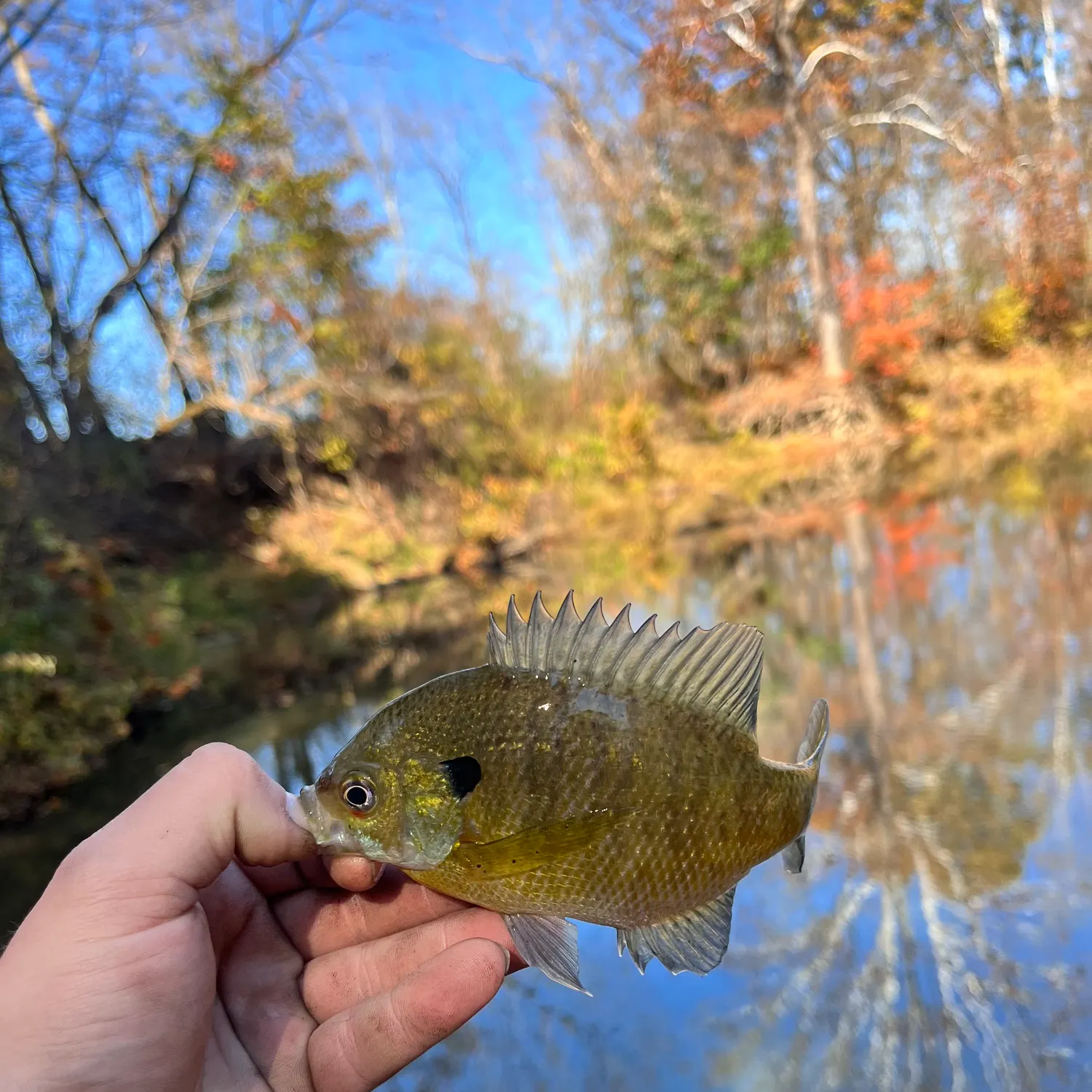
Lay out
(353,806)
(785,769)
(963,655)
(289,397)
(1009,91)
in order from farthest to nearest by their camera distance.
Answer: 1. (1009,91)
2. (289,397)
3. (963,655)
4. (785,769)
5. (353,806)

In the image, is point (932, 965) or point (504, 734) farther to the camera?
point (932, 965)

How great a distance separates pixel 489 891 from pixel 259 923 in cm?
74

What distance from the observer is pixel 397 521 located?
15.0m

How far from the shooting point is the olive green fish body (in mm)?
1525

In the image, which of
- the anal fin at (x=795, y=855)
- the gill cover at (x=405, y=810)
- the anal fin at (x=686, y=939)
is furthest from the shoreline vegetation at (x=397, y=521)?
the anal fin at (x=795, y=855)

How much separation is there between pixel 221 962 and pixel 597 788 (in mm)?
1070

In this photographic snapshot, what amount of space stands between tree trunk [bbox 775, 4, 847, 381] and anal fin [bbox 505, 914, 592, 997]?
60.3 ft

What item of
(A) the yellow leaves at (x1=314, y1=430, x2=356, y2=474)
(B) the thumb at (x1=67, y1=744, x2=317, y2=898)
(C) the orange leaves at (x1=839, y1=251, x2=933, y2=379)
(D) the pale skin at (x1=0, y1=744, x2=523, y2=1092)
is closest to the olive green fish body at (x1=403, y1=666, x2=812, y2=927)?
(D) the pale skin at (x1=0, y1=744, x2=523, y2=1092)

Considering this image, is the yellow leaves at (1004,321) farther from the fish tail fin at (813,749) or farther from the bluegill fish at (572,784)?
the bluegill fish at (572,784)

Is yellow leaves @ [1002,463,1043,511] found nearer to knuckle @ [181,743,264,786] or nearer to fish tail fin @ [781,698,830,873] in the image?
fish tail fin @ [781,698,830,873]

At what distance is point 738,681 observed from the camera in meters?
1.62

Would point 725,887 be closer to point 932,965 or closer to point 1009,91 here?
point 932,965

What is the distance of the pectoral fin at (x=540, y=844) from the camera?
1.52 meters

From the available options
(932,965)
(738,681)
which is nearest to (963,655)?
(932,965)
